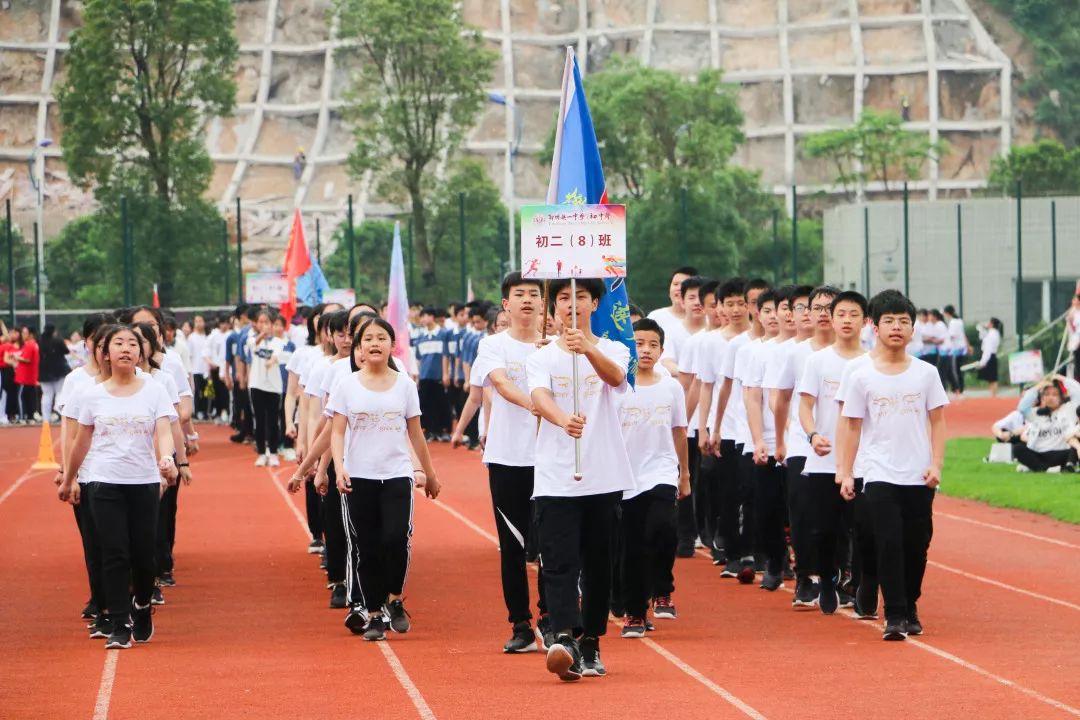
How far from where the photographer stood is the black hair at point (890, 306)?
980 centimetres

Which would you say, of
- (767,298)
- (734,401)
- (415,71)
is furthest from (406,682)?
(415,71)

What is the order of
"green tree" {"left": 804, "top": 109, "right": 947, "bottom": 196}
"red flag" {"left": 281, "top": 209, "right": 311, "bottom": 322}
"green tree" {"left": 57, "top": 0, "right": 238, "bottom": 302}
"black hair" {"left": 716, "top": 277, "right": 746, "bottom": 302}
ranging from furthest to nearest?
"green tree" {"left": 804, "top": 109, "right": 947, "bottom": 196}, "green tree" {"left": 57, "top": 0, "right": 238, "bottom": 302}, "red flag" {"left": 281, "top": 209, "right": 311, "bottom": 322}, "black hair" {"left": 716, "top": 277, "right": 746, "bottom": 302}

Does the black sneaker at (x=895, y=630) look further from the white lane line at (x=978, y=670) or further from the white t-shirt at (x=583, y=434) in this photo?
the white t-shirt at (x=583, y=434)

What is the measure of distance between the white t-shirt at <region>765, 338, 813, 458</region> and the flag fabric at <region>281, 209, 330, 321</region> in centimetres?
1612

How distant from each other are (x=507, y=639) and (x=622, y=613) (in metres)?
0.76

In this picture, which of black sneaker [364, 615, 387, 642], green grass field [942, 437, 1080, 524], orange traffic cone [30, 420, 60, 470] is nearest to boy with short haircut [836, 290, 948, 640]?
black sneaker [364, 615, 387, 642]

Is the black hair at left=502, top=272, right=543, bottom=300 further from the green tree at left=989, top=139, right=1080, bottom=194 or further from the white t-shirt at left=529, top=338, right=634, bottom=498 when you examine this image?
the green tree at left=989, top=139, right=1080, bottom=194

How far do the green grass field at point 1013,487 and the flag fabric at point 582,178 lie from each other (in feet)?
26.6

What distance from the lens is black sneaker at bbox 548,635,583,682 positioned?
26.7ft

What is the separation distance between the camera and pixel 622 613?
10.4 m

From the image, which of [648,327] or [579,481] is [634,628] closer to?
[648,327]

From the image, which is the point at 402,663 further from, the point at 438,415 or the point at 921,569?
the point at 438,415

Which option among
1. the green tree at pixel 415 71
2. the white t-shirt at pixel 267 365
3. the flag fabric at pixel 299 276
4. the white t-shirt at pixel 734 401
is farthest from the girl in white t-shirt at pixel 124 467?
the green tree at pixel 415 71

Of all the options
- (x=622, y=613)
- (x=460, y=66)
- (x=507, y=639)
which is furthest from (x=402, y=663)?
(x=460, y=66)
